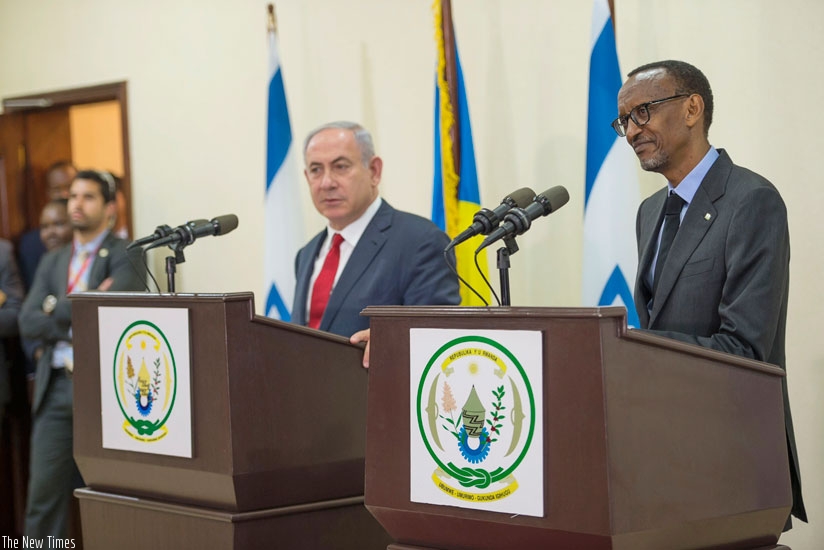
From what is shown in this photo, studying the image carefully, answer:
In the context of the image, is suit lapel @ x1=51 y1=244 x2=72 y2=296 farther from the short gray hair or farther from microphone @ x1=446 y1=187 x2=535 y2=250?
microphone @ x1=446 y1=187 x2=535 y2=250

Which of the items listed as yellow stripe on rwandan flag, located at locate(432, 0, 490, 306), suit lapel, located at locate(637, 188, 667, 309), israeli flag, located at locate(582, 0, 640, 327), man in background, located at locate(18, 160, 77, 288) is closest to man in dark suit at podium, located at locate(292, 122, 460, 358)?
yellow stripe on rwandan flag, located at locate(432, 0, 490, 306)

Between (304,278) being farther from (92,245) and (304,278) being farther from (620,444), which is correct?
(620,444)

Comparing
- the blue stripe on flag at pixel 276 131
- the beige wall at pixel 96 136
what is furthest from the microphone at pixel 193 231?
the beige wall at pixel 96 136

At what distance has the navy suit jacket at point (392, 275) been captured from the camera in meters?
3.34

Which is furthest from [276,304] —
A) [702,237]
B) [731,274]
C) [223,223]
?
[731,274]

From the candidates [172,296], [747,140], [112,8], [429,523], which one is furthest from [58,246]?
[429,523]

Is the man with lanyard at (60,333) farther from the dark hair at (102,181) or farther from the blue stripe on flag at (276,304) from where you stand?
the blue stripe on flag at (276,304)

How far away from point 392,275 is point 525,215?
127 cm

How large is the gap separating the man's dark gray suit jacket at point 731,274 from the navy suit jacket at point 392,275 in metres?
1.00

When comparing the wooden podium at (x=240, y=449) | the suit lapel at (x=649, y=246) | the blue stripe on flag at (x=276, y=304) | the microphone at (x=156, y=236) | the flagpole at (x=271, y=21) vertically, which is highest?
the flagpole at (x=271, y=21)

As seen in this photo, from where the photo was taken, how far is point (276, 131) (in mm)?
4770

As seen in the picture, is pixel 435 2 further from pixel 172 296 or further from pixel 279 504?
pixel 279 504

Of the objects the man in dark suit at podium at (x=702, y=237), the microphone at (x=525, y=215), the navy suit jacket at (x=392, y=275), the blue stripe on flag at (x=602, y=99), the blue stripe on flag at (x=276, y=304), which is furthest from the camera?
the blue stripe on flag at (x=276, y=304)

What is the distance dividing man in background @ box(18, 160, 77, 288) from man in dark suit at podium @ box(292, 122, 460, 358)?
243cm
